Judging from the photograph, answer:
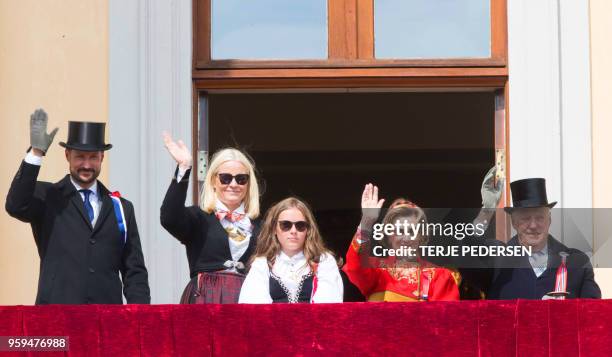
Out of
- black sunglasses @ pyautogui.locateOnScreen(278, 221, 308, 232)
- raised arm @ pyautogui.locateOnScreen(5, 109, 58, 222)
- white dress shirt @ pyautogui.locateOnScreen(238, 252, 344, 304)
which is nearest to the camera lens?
raised arm @ pyautogui.locateOnScreen(5, 109, 58, 222)

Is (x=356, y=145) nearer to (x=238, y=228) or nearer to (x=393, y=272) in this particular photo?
(x=238, y=228)

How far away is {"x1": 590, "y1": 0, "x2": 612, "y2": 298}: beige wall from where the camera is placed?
809cm

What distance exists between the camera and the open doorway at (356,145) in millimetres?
9820

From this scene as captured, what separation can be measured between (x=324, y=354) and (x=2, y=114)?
2.60m

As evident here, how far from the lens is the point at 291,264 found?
6.84 meters

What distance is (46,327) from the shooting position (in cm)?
641

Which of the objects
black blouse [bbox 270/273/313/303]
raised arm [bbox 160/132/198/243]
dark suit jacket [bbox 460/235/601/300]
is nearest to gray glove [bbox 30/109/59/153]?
raised arm [bbox 160/132/198/243]

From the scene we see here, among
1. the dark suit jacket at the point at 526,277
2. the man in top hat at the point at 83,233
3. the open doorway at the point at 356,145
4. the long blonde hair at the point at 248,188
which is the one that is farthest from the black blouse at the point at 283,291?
the open doorway at the point at 356,145

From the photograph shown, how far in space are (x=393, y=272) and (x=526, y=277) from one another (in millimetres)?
581

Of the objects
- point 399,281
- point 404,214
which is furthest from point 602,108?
point 399,281

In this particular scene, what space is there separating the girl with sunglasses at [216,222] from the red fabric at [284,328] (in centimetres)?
52

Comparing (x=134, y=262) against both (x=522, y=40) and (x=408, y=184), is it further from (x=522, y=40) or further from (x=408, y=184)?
(x=408, y=184)

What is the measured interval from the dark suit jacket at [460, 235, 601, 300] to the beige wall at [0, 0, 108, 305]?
7.12 feet

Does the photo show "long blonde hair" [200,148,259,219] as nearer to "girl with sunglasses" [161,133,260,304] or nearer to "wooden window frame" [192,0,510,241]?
"girl with sunglasses" [161,133,260,304]
